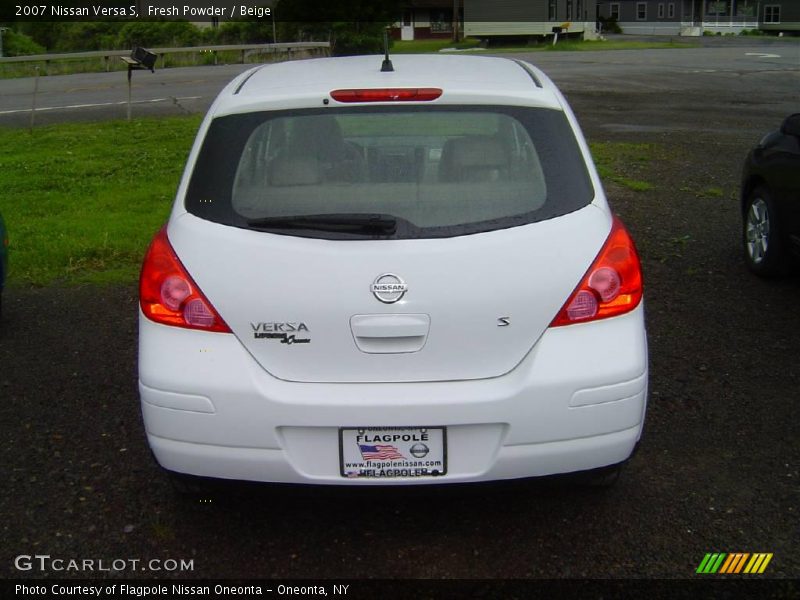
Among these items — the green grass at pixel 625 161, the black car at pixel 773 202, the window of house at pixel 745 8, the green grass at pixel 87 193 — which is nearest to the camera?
the black car at pixel 773 202

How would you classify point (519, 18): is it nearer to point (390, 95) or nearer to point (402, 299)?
point (390, 95)

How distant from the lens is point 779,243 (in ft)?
22.2

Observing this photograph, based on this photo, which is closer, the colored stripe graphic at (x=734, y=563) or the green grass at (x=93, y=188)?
the colored stripe graphic at (x=734, y=563)

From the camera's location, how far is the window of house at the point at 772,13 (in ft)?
246

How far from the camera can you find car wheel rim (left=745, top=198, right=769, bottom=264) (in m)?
7.04

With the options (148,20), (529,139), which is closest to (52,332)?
(529,139)

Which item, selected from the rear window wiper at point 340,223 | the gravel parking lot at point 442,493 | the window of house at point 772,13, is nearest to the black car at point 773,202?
the gravel parking lot at point 442,493

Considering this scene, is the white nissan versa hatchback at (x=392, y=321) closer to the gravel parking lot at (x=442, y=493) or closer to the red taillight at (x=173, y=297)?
the red taillight at (x=173, y=297)

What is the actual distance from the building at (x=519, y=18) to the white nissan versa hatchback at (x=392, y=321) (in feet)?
176

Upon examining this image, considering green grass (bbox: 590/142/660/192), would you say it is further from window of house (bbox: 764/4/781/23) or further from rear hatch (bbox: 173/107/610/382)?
window of house (bbox: 764/4/781/23)

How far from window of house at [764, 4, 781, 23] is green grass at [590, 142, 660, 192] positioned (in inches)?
2734

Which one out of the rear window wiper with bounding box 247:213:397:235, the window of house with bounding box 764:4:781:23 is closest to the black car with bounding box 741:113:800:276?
the rear window wiper with bounding box 247:213:397:235

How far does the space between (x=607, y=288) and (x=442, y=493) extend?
0.90 metres

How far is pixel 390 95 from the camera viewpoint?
3.57 m
